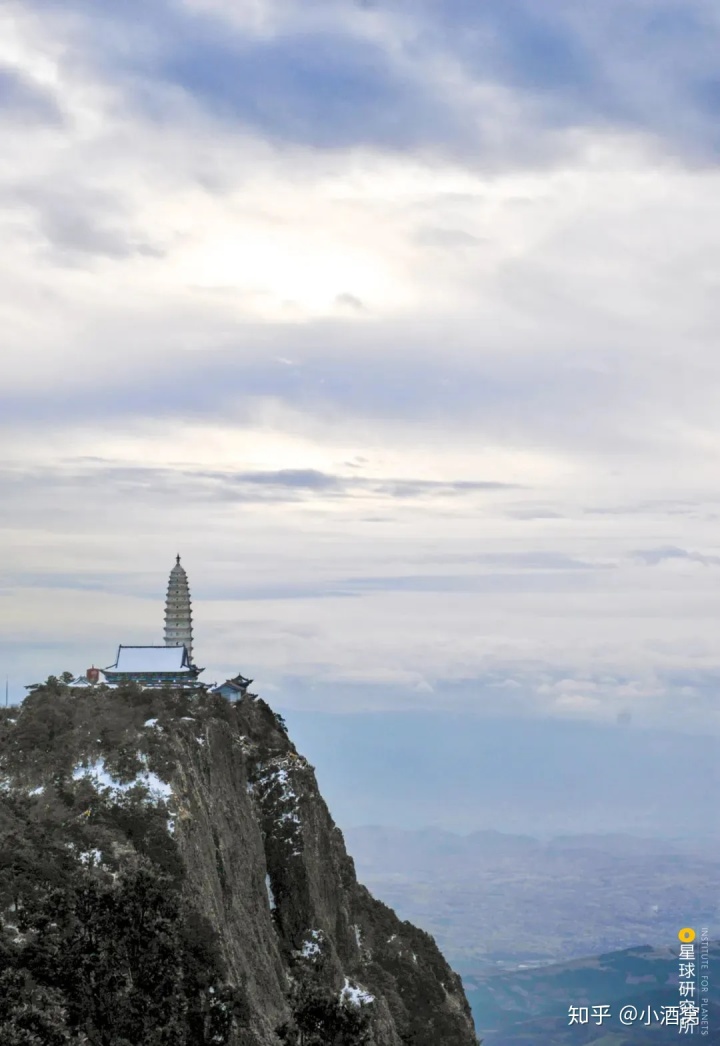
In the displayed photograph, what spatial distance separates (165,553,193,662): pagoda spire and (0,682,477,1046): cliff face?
71.4 feet

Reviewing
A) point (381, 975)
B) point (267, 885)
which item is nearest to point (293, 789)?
point (267, 885)

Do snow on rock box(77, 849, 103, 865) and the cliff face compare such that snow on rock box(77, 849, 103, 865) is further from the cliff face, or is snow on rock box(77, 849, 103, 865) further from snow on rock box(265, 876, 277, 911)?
snow on rock box(265, 876, 277, 911)

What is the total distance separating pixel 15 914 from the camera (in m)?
63.5

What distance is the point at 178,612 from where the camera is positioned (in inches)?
5689

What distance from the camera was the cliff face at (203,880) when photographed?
59.1 m

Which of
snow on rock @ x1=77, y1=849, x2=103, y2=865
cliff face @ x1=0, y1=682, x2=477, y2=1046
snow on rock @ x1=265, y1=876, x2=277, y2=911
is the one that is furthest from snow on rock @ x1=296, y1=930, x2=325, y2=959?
snow on rock @ x1=77, y1=849, x2=103, y2=865

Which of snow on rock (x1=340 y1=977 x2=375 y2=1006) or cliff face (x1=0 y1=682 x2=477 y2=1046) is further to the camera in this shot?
snow on rock (x1=340 y1=977 x2=375 y2=1006)

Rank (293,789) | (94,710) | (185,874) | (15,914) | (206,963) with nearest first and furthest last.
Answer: (15,914)
(206,963)
(185,874)
(94,710)
(293,789)

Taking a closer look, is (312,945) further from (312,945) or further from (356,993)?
(356,993)

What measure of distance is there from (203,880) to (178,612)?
6498cm

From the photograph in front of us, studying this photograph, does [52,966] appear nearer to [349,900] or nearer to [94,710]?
[94,710]

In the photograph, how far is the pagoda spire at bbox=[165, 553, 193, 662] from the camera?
143m

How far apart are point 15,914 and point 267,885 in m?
38.9

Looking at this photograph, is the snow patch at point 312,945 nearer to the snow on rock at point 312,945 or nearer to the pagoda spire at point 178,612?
the snow on rock at point 312,945
